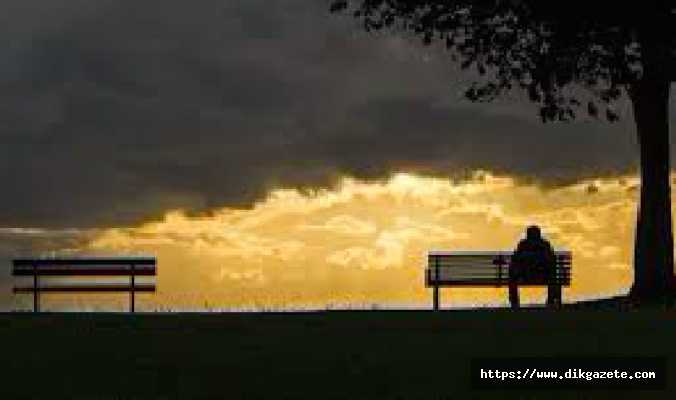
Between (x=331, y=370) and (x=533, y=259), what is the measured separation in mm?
17190

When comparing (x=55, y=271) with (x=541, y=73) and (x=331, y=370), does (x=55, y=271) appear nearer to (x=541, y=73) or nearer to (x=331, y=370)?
(x=541, y=73)

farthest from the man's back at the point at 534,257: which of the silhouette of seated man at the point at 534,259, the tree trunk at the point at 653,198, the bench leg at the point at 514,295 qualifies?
the tree trunk at the point at 653,198

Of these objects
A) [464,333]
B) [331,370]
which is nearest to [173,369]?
[331,370]

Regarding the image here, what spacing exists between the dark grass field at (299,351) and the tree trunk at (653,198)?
8422mm

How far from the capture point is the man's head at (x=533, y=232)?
101 ft

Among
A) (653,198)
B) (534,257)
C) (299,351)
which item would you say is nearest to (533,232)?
(534,257)

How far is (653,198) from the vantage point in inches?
1328

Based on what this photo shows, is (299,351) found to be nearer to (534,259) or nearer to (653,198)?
(534,259)

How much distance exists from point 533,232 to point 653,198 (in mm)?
4298

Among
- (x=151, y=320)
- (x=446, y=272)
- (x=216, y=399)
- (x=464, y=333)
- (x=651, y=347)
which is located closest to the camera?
(x=216, y=399)

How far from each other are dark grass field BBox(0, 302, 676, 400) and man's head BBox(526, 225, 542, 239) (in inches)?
233

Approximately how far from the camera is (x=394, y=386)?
1323 centimetres

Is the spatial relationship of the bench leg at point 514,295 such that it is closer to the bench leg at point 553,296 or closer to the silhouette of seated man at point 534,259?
the silhouette of seated man at point 534,259

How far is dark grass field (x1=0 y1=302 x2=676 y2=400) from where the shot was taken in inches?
513
